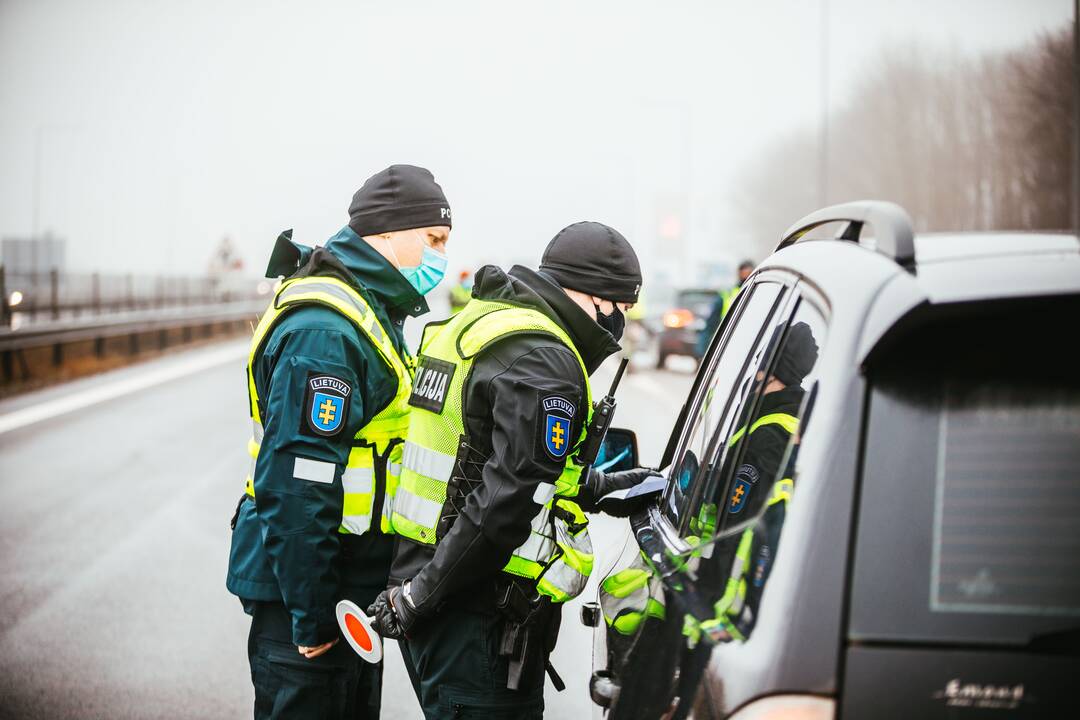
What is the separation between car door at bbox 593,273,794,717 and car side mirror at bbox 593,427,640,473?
25cm

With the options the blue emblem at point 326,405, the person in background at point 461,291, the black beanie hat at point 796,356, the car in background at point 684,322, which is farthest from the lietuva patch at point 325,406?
the car in background at point 684,322

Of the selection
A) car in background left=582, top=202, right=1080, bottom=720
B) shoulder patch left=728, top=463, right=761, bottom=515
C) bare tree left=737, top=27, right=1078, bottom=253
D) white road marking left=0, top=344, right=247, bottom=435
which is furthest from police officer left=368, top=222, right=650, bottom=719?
bare tree left=737, top=27, right=1078, bottom=253

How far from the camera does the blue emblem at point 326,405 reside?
10.1 ft

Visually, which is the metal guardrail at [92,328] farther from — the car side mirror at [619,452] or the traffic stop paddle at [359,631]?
the traffic stop paddle at [359,631]

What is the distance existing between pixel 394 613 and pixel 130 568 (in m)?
5.18

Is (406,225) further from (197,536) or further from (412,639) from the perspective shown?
(197,536)

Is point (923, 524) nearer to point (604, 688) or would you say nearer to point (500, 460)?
point (604, 688)

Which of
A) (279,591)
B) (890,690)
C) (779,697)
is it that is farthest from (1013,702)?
(279,591)

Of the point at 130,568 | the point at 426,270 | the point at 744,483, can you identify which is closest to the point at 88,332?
the point at 130,568

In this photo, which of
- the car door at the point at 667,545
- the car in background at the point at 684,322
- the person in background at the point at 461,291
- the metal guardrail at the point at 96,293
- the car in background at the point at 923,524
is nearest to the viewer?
the car in background at the point at 923,524

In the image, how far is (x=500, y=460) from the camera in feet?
8.89

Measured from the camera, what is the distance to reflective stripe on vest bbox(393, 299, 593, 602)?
2.82 metres

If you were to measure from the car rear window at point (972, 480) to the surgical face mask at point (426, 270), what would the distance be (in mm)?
2160

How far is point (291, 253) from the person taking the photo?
3.62 metres
